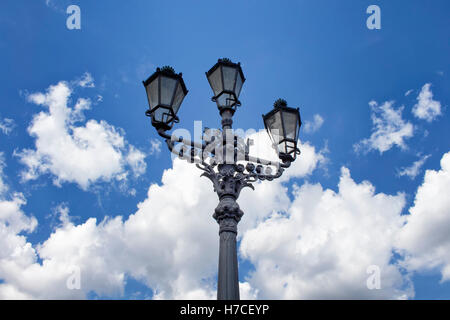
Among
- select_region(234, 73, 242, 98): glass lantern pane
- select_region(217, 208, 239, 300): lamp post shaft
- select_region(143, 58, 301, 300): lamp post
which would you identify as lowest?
select_region(217, 208, 239, 300): lamp post shaft

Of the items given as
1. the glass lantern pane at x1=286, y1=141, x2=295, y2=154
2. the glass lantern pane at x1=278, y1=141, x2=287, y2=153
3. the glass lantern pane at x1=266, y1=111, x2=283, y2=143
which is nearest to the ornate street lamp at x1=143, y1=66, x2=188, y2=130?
the glass lantern pane at x1=266, y1=111, x2=283, y2=143

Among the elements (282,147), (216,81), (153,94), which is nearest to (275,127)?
(282,147)

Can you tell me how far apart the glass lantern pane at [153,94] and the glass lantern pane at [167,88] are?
128 millimetres

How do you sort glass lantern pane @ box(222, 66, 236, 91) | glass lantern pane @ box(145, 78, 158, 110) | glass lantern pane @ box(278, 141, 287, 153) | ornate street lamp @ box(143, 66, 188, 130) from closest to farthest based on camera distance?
ornate street lamp @ box(143, 66, 188, 130) → glass lantern pane @ box(145, 78, 158, 110) → glass lantern pane @ box(222, 66, 236, 91) → glass lantern pane @ box(278, 141, 287, 153)

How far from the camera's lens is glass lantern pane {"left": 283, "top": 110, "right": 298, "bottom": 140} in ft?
23.5

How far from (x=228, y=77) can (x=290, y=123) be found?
141 cm

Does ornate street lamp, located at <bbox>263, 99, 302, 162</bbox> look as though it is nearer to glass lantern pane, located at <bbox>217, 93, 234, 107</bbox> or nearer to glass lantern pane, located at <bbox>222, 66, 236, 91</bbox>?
glass lantern pane, located at <bbox>217, 93, 234, 107</bbox>

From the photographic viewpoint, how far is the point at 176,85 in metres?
6.49

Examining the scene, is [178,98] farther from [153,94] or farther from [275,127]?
[275,127]

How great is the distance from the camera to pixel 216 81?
7055 millimetres

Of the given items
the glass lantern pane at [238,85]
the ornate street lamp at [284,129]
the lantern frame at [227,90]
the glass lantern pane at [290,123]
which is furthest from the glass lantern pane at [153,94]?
the glass lantern pane at [290,123]
